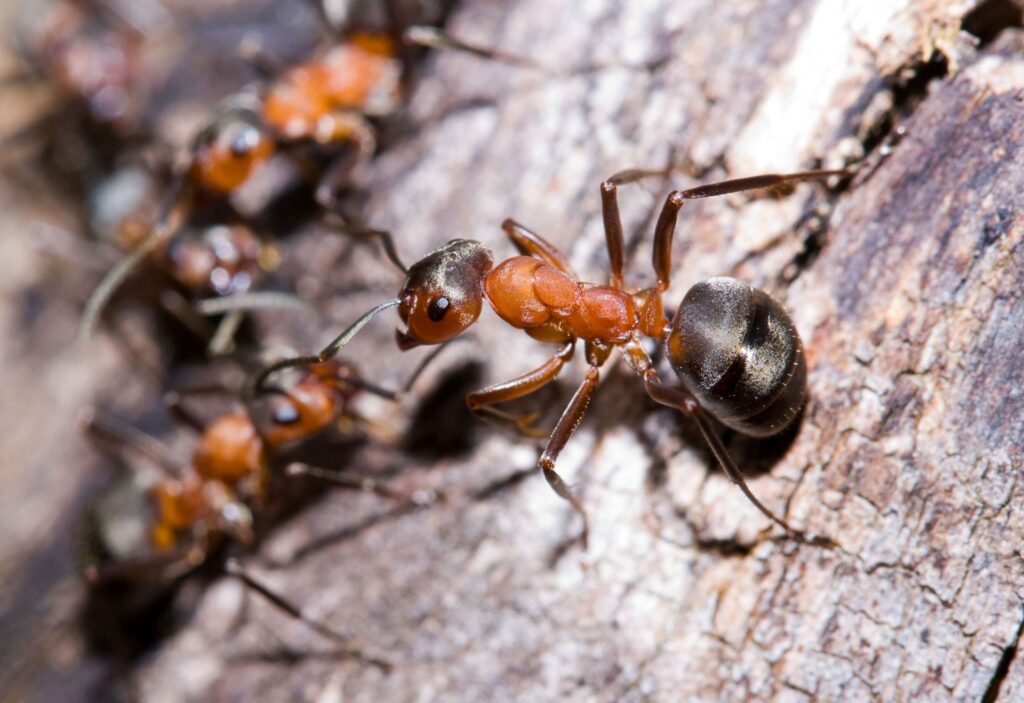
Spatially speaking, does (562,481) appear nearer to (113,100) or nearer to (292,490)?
(292,490)

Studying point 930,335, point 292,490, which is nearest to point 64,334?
point 292,490

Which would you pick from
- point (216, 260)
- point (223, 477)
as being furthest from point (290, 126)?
point (223, 477)

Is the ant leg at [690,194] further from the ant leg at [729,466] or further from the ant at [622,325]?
the ant leg at [729,466]

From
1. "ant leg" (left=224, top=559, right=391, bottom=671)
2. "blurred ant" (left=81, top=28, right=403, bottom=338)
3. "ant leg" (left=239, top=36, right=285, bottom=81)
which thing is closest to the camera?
"ant leg" (left=224, top=559, right=391, bottom=671)

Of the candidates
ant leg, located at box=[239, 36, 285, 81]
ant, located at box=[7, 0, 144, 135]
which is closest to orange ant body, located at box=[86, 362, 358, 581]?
ant leg, located at box=[239, 36, 285, 81]

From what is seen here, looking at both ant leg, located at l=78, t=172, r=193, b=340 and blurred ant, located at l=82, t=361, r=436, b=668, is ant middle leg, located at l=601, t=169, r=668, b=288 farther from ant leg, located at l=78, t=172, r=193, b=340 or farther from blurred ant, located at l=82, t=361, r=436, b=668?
ant leg, located at l=78, t=172, r=193, b=340

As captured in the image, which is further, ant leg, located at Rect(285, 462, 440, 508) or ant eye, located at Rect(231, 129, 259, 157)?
ant eye, located at Rect(231, 129, 259, 157)

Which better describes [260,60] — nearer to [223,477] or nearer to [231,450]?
[231,450]

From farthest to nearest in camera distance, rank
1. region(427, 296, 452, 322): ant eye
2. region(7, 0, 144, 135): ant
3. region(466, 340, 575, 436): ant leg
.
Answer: region(7, 0, 144, 135): ant → region(466, 340, 575, 436): ant leg → region(427, 296, 452, 322): ant eye
